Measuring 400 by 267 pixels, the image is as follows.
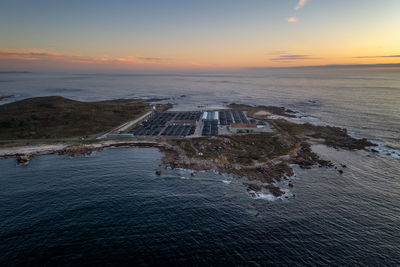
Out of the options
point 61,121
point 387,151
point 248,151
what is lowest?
point 387,151

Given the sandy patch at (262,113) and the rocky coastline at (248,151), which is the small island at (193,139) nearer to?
the rocky coastline at (248,151)

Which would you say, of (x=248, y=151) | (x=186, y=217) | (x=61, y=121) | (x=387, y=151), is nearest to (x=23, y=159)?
(x=61, y=121)

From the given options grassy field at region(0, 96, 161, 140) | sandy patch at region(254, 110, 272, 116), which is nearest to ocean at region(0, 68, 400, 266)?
grassy field at region(0, 96, 161, 140)

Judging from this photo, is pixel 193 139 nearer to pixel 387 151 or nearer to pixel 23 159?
pixel 23 159

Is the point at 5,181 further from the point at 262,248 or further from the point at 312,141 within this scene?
the point at 312,141

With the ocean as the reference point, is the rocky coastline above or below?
above

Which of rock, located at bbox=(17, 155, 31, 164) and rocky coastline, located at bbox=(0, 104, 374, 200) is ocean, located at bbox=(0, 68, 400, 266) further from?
rocky coastline, located at bbox=(0, 104, 374, 200)

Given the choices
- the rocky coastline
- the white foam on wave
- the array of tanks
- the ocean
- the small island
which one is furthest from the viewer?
the array of tanks

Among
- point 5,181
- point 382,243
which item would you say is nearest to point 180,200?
point 382,243
